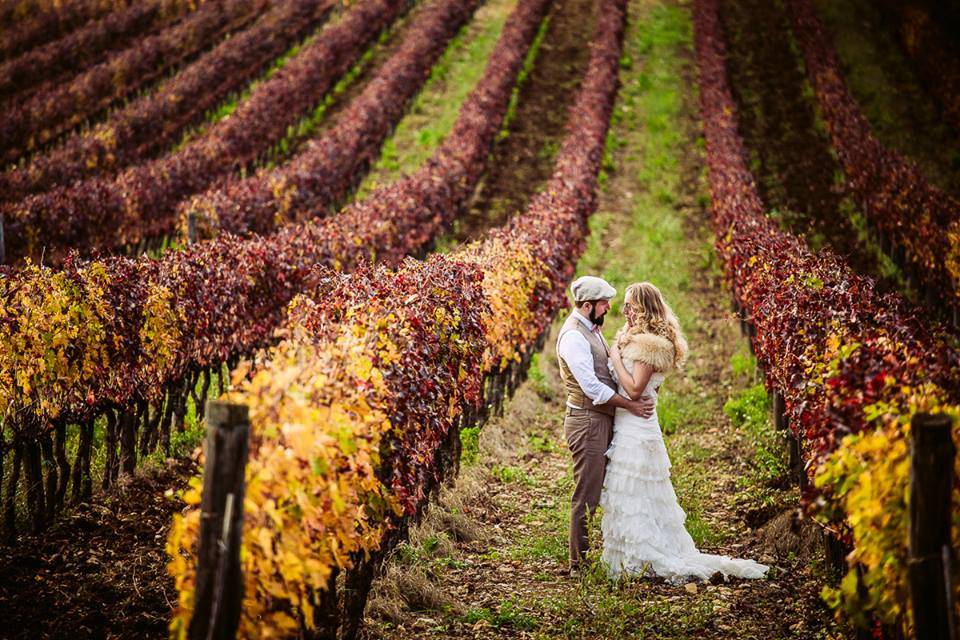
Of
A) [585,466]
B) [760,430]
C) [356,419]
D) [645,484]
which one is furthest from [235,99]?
[356,419]

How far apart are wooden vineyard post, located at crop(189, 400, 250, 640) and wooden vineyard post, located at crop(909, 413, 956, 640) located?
2995 millimetres

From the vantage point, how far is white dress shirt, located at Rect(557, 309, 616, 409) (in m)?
6.19

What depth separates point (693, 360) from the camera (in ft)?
40.4

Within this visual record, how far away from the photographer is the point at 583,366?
6.25 m

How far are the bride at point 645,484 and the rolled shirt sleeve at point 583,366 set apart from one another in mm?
200

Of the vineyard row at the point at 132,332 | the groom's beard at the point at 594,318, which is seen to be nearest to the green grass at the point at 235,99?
the vineyard row at the point at 132,332

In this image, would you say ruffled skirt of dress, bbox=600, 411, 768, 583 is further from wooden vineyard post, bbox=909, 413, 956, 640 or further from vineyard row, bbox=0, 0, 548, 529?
vineyard row, bbox=0, 0, 548, 529

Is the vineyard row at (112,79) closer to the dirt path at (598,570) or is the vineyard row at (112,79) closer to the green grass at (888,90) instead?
the dirt path at (598,570)

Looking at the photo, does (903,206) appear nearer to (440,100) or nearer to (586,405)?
(586,405)

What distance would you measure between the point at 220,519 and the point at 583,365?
3.25m

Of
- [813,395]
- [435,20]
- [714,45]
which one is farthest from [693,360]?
[435,20]

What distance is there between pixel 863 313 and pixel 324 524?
13.7 feet

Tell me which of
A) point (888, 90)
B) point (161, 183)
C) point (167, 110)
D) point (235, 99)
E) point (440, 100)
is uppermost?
point (235, 99)

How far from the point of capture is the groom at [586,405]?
6.27m
